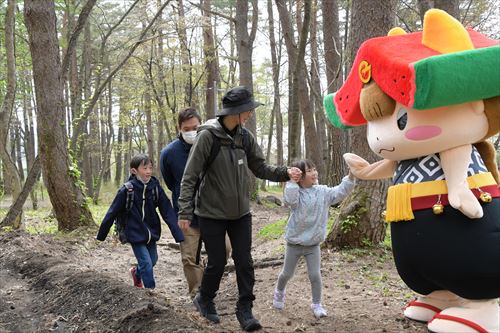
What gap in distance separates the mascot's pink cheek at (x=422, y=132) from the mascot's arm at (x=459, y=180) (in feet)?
0.48

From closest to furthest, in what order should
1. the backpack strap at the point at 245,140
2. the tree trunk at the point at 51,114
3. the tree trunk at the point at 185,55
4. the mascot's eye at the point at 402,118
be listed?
the mascot's eye at the point at 402,118, the backpack strap at the point at 245,140, the tree trunk at the point at 51,114, the tree trunk at the point at 185,55

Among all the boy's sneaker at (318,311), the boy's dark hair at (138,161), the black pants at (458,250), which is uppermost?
the boy's dark hair at (138,161)

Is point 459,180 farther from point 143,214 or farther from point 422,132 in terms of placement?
point 143,214

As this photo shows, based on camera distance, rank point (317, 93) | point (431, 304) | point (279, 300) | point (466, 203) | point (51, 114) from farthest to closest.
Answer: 1. point (317, 93)
2. point (51, 114)
3. point (279, 300)
4. point (431, 304)
5. point (466, 203)

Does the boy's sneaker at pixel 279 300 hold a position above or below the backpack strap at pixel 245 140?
below

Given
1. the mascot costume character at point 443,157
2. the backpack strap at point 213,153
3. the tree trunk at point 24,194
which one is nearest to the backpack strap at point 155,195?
the backpack strap at point 213,153

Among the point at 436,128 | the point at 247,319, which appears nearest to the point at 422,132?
the point at 436,128

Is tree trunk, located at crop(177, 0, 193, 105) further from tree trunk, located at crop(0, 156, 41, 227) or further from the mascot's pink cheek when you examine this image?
the mascot's pink cheek

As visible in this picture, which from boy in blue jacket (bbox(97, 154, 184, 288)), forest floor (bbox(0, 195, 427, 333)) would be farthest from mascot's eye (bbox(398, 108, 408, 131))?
boy in blue jacket (bbox(97, 154, 184, 288))

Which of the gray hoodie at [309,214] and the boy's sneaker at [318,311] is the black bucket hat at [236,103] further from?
the boy's sneaker at [318,311]

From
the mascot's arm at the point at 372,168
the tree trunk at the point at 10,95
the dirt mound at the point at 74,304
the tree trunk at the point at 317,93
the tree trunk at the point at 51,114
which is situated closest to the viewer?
the mascot's arm at the point at 372,168

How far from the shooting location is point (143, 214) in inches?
197

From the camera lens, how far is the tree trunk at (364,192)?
19.3 feet

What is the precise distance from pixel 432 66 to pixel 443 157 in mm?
615
